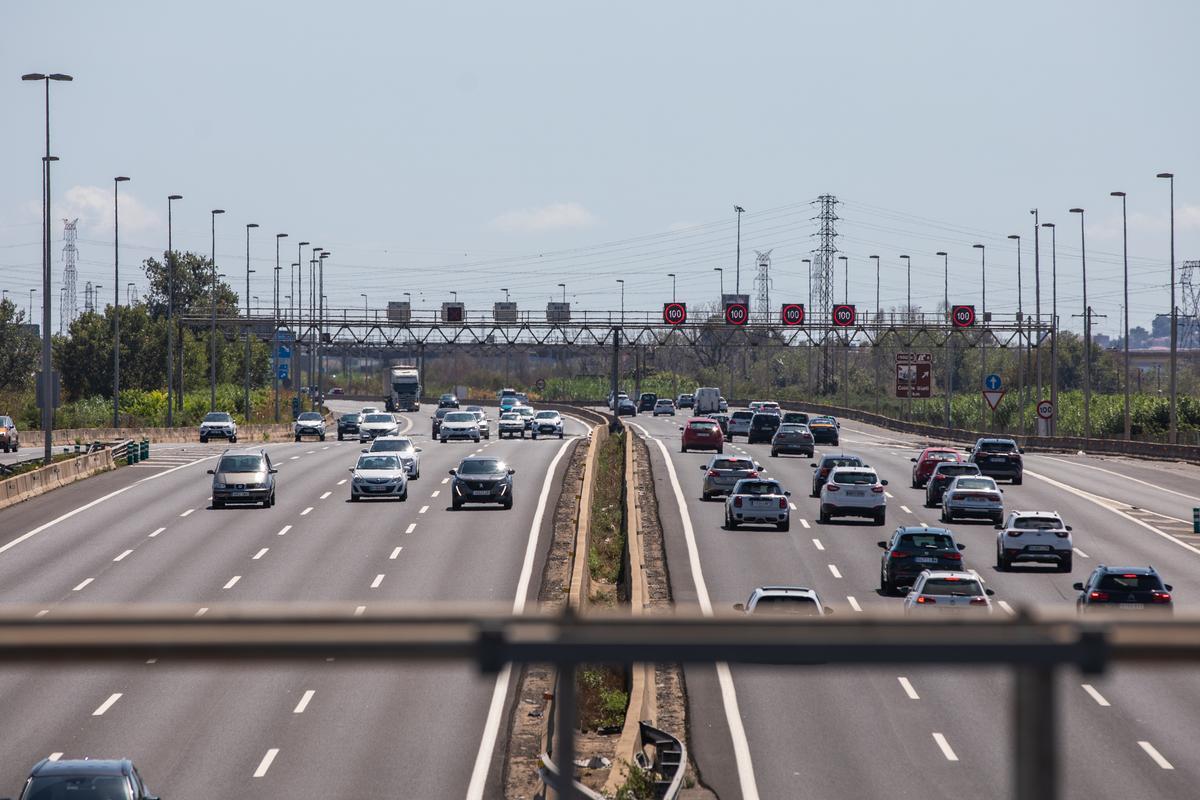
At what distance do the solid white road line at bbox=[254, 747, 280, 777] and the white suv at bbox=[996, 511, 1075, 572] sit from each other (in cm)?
2333

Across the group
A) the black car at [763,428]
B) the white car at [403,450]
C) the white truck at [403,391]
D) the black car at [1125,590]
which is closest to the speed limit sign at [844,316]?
the black car at [763,428]

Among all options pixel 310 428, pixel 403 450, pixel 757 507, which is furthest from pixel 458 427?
pixel 757 507

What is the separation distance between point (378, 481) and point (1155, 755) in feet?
122

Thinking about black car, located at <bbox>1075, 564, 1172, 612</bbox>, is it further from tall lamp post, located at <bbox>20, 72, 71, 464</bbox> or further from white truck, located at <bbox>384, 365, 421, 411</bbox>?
white truck, located at <bbox>384, 365, 421, 411</bbox>

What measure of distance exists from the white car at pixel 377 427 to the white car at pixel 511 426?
7.80 meters

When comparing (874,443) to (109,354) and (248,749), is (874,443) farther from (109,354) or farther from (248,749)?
(248,749)

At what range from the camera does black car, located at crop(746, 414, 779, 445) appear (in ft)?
301

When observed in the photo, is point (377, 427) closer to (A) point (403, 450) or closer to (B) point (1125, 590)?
(A) point (403, 450)

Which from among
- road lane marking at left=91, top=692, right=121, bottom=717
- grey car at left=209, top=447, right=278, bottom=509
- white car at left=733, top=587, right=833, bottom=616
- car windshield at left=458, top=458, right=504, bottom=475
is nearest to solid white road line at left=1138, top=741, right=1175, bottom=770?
A: white car at left=733, top=587, right=833, bottom=616

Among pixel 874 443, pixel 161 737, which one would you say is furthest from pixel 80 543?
pixel 874 443

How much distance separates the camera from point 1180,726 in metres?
24.1

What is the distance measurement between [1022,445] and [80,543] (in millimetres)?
65752

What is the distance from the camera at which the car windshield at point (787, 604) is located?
27766mm

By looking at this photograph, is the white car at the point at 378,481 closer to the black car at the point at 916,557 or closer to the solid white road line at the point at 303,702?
the black car at the point at 916,557
